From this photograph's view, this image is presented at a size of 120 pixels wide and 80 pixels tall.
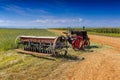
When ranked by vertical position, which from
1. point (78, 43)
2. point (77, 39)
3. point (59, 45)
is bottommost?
point (78, 43)

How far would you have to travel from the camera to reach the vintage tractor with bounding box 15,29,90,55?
1339 centimetres

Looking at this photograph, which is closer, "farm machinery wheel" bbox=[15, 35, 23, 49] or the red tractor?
"farm machinery wheel" bbox=[15, 35, 23, 49]

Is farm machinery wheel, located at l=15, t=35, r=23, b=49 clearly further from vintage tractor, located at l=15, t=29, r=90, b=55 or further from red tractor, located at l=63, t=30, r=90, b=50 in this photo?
red tractor, located at l=63, t=30, r=90, b=50

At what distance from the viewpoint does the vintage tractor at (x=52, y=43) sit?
13.4 meters

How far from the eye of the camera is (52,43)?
13500 millimetres

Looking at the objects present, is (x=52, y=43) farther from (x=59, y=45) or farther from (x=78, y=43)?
(x=78, y=43)

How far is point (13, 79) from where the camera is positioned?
27.1 ft

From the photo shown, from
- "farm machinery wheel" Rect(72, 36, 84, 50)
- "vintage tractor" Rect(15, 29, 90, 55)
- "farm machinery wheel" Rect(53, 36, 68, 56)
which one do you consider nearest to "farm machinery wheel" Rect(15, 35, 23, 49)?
"vintage tractor" Rect(15, 29, 90, 55)

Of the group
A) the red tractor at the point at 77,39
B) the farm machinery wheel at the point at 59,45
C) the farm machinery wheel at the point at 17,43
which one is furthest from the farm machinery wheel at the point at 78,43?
the farm machinery wheel at the point at 17,43

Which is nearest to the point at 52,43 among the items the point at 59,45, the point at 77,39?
the point at 59,45

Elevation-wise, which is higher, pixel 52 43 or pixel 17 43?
pixel 52 43

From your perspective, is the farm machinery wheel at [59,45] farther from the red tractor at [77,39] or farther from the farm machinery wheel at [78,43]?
the red tractor at [77,39]

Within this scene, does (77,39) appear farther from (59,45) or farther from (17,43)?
(17,43)

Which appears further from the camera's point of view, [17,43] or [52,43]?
[17,43]
